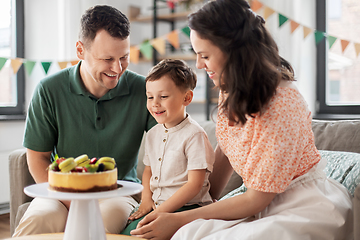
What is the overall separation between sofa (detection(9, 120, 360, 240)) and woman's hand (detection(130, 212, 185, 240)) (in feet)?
1.61

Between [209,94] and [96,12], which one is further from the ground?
[96,12]

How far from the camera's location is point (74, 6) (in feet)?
12.8

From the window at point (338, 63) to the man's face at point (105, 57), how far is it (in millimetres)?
2384

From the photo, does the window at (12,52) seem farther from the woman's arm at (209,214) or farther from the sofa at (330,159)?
the woman's arm at (209,214)

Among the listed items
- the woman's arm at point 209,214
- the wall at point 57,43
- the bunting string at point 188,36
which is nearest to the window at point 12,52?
the wall at point 57,43

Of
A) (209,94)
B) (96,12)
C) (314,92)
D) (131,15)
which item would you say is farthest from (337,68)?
(96,12)

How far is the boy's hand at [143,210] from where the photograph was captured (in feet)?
5.13

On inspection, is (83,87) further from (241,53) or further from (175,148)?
(241,53)

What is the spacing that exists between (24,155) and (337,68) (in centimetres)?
282

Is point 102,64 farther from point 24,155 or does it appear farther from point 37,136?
point 24,155

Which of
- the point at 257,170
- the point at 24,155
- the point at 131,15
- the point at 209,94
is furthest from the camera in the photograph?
the point at 131,15

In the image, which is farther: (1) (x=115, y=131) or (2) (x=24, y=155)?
(2) (x=24, y=155)

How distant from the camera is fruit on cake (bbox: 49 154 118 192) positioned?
1.06 m

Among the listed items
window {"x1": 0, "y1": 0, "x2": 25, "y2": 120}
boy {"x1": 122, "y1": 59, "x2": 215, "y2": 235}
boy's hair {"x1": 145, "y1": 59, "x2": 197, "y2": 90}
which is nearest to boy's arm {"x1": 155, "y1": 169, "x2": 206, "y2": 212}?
boy {"x1": 122, "y1": 59, "x2": 215, "y2": 235}
